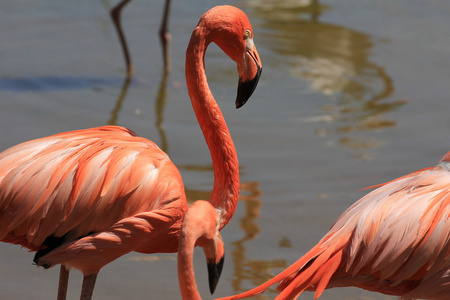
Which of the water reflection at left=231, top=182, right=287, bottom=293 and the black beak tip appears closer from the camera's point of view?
the black beak tip

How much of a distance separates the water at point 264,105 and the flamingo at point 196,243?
1110 mm

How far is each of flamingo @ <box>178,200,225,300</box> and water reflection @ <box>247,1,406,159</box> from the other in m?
2.94

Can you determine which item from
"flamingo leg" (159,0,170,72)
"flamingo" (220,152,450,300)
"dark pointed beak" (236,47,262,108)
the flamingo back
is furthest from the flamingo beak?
"flamingo leg" (159,0,170,72)

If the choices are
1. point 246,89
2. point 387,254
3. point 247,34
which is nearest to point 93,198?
point 246,89

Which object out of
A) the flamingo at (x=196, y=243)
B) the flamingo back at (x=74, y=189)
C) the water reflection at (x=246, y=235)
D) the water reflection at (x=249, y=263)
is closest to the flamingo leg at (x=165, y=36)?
the water reflection at (x=246, y=235)

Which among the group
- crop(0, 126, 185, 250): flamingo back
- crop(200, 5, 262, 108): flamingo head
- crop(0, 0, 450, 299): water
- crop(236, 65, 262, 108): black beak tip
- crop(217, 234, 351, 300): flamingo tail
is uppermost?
crop(200, 5, 262, 108): flamingo head

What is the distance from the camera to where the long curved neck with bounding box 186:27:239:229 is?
2982 mm

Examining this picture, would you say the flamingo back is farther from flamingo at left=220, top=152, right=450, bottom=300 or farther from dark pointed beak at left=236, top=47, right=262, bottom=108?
flamingo at left=220, top=152, right=450, bottom=300

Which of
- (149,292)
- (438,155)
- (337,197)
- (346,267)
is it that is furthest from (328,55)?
(346,267)

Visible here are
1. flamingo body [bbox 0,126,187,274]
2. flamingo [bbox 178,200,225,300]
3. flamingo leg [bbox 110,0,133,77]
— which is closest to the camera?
flamingo [bbox 178,200,225,300]

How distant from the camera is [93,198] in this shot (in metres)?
2.74

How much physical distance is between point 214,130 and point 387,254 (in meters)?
0.89

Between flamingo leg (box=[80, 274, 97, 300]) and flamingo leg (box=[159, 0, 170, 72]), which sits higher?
flamingo leg (box=[159, 0, 170, 72])

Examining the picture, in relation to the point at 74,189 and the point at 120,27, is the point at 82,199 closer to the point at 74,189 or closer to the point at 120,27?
the point at 74,189
